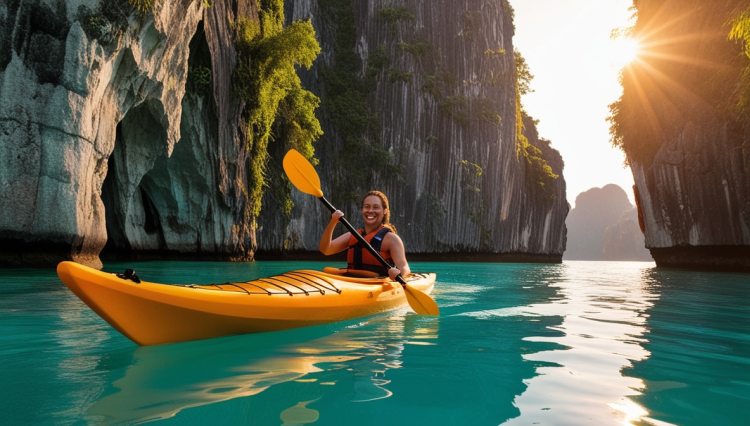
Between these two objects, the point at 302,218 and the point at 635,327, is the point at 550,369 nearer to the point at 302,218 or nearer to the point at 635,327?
the point at 635,327

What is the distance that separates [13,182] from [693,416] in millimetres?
10461

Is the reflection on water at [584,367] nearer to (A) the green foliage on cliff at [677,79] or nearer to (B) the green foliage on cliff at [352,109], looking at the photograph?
(A) the green foliage on cliff at [677,79]

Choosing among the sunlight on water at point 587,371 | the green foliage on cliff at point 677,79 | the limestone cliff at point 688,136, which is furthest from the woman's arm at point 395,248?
the limestone cliff at point 688,136

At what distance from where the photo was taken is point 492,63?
37.3 meters

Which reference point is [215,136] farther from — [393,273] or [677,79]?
[677,79]

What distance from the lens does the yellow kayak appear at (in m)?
2.92

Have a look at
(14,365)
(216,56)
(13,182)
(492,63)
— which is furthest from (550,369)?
(492,63)

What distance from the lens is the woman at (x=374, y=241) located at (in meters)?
5.49

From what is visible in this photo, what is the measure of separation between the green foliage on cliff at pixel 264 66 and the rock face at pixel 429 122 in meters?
6.62

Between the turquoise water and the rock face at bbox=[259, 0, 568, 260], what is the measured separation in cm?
2180

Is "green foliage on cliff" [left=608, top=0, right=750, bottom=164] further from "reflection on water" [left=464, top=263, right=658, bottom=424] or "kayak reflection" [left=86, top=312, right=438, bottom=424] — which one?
"kayak reflection" [left=86, top=312, right=438, bottom=424]

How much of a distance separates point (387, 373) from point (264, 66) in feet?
55.9

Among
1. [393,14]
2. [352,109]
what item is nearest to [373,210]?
[352,109]

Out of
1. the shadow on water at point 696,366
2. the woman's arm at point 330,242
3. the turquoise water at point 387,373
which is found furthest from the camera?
the woman's arm at point 330,242
